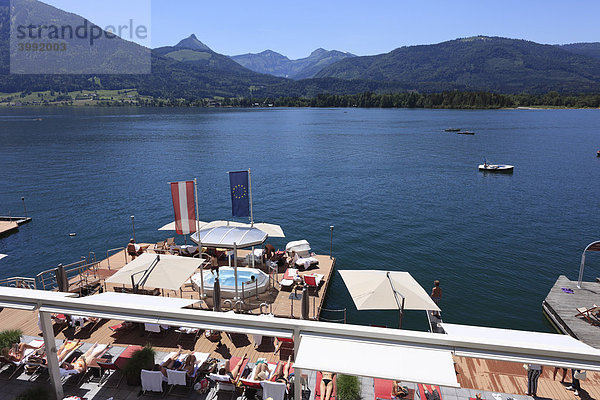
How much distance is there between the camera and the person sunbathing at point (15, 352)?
36.6 ft

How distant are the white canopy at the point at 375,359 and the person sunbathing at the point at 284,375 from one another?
12.7ft

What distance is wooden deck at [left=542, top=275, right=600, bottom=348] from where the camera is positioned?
57.8 ft

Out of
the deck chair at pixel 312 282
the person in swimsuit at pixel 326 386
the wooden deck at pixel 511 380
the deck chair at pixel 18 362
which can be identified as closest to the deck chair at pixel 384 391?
the person in swimsuit at pixel 326 386

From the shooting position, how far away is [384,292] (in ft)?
45.2

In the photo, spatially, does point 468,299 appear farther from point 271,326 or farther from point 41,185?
point 41,185

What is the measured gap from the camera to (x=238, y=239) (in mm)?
19953

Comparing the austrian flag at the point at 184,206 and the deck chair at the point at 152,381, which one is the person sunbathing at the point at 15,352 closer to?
the deck chair at the point at 152,381

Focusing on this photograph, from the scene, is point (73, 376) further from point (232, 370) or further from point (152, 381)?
point (232, 370)

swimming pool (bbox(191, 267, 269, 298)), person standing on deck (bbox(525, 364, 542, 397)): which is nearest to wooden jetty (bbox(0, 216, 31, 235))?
swimming pool (bbox(191, 267, 269, 298))

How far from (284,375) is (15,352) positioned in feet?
28.5

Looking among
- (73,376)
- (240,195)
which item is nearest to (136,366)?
(73,376)

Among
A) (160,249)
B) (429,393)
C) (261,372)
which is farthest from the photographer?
(160,249)

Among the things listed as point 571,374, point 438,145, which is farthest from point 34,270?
point 438,145

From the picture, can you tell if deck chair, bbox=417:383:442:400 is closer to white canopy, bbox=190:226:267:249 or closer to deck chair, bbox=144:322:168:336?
deck chair, bbox=144:322:168:336
